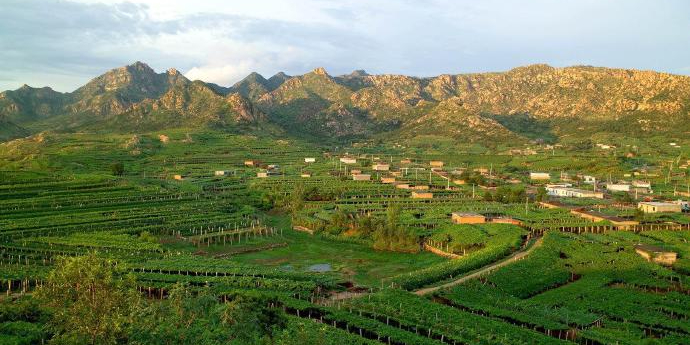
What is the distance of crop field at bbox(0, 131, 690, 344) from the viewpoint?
4175 cm

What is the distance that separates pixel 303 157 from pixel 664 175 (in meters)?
101

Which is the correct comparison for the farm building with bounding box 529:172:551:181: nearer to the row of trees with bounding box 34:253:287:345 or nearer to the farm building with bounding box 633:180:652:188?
the farm building with bounding box 633:180:652:188

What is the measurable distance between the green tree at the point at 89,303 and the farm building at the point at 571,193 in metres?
101

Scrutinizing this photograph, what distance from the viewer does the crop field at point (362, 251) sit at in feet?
137

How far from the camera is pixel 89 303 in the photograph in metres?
26.2

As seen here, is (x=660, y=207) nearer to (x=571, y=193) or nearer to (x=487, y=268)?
(x=571, y=193)

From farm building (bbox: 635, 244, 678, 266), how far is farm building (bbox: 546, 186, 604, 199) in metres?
49.6

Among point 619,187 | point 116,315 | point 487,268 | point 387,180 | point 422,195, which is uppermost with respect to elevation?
point 116,315

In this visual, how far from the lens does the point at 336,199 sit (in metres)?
108

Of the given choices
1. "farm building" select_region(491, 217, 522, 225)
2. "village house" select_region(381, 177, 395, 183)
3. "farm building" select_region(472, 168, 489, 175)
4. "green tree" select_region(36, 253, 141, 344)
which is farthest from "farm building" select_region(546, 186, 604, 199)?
"green tree" select_region(36, 253, 141, 344)

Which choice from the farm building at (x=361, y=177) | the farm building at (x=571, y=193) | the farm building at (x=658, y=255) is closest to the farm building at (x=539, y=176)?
the farm building at (x=571, y=193)

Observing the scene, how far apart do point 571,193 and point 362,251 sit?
60873mm

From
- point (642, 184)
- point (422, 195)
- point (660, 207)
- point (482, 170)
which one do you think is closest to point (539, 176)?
point (482, 170)

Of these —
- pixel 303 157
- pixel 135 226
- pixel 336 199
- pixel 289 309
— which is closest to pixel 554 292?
pixel 289 309
